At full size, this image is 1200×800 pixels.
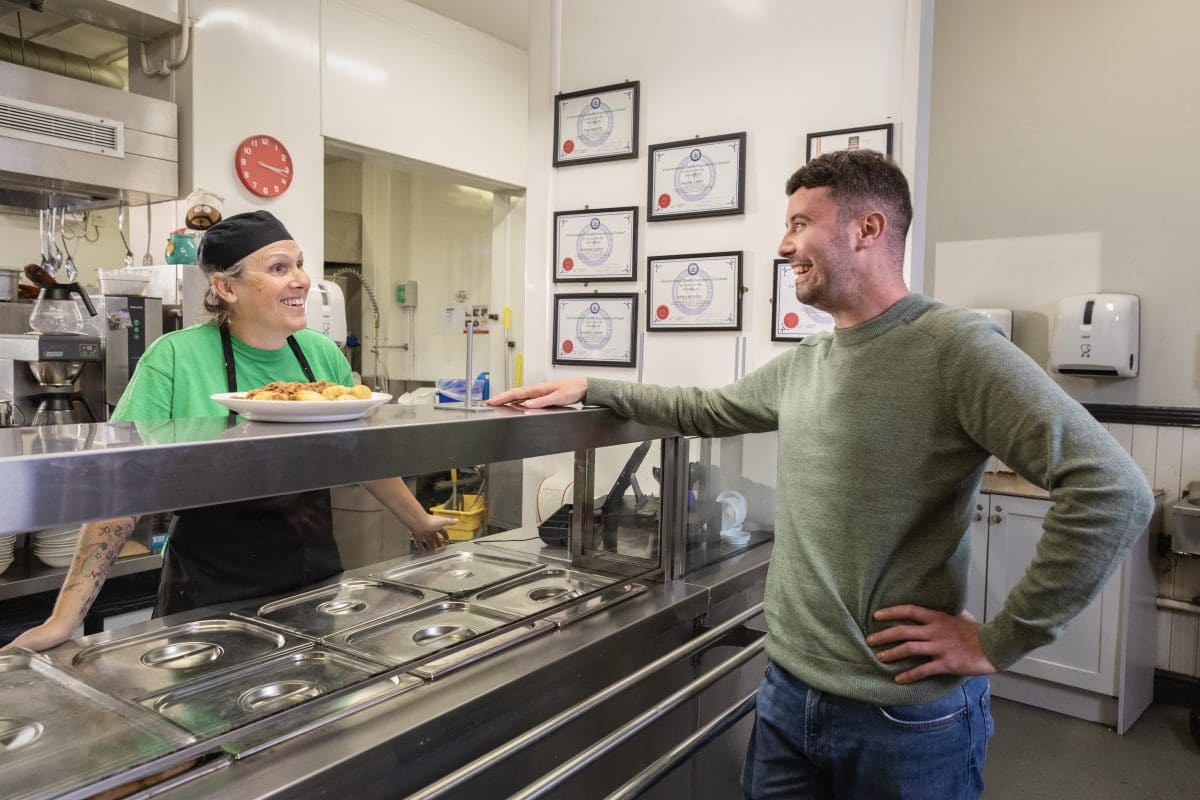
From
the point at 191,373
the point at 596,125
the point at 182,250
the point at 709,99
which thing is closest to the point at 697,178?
the point at 709,99

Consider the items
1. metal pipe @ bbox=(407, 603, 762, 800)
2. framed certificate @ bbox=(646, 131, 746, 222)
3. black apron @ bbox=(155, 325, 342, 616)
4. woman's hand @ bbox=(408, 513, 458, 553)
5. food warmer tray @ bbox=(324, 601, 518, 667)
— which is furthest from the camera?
framed certificate @ bbox=(646, 131, 746, 222)

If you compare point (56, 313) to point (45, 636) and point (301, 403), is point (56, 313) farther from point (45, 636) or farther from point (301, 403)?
point (301, 403)

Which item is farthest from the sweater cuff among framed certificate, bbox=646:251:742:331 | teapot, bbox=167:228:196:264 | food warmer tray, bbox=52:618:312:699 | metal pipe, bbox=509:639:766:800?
teapot, bbox=167:228:196:264

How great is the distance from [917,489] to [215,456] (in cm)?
95

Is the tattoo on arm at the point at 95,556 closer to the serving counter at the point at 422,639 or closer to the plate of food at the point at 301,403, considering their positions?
the serving counter at the point at 422,639

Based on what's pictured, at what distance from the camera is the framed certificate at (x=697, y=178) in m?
3.02

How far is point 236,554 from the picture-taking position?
1.59 m

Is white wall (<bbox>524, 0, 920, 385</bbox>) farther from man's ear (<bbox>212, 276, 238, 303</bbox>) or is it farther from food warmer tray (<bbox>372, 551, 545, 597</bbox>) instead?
man's ear (<bbox>212, 276, 238, 303</bbox>)

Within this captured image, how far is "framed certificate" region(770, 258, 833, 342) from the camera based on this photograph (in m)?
2.88

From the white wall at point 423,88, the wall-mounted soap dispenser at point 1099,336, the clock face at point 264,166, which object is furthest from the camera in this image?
the white wall at point 423,88

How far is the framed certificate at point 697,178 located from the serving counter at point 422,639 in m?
1.33

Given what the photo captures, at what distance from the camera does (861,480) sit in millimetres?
1266

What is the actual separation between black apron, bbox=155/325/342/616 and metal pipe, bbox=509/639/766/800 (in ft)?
2.31

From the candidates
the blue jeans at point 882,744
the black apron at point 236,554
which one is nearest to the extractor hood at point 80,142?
the black apron at point 236,554
